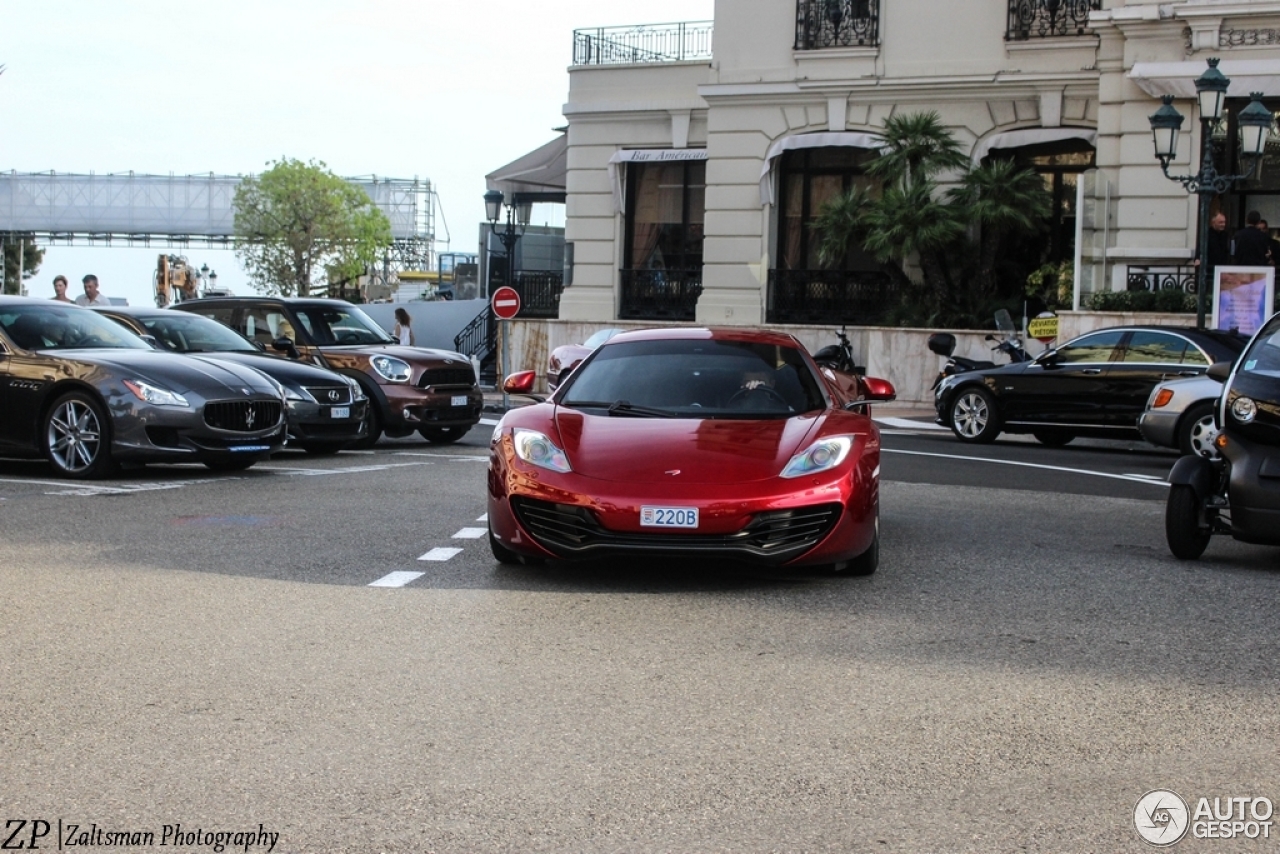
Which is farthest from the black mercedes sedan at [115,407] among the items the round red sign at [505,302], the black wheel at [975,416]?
the round red sign at [505,302]

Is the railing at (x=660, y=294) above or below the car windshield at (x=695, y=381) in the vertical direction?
above

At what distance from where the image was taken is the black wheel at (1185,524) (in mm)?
10312

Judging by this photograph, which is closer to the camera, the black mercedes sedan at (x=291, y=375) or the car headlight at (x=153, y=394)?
the car headlight at (x=153, y=394)

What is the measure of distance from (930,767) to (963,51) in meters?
28.2

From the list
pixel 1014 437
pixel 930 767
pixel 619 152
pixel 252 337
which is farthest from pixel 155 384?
pixel 619 152

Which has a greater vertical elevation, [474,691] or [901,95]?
[901,95]

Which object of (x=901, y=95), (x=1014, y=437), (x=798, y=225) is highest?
(x=901, y=95)

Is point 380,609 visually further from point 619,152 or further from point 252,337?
point 619,152

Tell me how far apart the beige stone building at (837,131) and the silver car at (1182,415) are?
9.58 meters

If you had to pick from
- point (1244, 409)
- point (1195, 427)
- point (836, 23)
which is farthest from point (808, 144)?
point (1244, 409)

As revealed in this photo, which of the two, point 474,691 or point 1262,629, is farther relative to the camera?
point 1262,629

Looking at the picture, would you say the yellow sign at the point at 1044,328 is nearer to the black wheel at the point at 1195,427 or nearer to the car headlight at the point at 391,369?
the black wheel at the point at 1195,427

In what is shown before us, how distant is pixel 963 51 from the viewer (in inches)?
1264

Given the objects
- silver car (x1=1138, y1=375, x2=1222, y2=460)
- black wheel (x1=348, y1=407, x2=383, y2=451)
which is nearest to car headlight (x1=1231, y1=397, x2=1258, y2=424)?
silver car (x1=1138, y1=375, x2=1222, y2=460)
